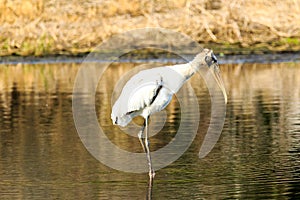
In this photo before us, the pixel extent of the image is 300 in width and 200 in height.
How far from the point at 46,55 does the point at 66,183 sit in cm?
2048

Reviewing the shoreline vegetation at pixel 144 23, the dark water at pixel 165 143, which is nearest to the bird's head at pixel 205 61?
the dark water at pixel 165 143

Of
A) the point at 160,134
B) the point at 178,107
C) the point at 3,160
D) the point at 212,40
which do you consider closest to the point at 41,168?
the point at 3,160

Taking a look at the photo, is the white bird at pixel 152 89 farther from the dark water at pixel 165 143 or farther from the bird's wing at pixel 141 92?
the dark water at pixel 165 143

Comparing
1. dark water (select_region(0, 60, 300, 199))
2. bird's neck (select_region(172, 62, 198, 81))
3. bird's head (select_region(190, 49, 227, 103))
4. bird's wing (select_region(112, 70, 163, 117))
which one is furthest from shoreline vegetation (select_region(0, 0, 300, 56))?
bird's wing (select_region(112, 70, 163, 117))

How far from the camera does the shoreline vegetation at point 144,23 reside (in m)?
29.9

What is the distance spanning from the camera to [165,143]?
13633 millimetres

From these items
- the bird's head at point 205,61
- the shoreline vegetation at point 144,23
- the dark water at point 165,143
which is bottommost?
the dark water at point 165,143

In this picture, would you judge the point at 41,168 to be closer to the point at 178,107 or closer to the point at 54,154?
the point at 54,154

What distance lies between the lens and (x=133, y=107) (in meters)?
11.2

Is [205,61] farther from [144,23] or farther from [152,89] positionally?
[144,23]

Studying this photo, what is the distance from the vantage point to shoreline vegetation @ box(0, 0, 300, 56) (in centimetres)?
2988

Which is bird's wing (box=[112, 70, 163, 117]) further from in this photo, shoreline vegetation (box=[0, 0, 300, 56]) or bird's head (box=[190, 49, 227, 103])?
shoreline vegetation (box=[0, 0, 300, 56])

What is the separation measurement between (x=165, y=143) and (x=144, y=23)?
56.3 ft

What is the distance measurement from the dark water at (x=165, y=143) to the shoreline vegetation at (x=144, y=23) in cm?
804
